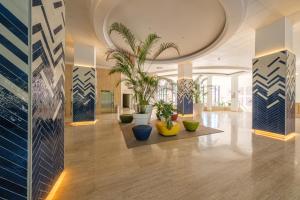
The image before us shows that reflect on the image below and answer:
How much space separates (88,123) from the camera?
6.33m

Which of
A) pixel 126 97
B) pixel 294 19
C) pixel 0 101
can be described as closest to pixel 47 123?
pixel 0 101

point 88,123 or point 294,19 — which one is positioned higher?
point 294,19

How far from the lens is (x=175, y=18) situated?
14.8ft

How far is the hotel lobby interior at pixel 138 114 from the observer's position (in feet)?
4.10

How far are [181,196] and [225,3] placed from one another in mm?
4087

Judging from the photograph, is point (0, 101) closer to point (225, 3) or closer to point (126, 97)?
point (225, 3)

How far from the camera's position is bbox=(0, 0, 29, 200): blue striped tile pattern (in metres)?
1.17

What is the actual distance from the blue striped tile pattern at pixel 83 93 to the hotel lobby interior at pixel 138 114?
0.13 feet

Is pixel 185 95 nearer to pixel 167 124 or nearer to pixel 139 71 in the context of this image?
pixel 139 71

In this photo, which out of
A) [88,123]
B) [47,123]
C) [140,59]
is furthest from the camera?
[88,123]

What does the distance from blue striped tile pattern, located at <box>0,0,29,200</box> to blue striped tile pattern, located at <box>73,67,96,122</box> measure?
17.1 feet

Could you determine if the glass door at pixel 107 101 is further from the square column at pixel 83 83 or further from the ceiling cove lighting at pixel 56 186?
the ceiling cove lighting at pixel 56 186

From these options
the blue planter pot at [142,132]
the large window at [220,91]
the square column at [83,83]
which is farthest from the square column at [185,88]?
the large window at [220,91]

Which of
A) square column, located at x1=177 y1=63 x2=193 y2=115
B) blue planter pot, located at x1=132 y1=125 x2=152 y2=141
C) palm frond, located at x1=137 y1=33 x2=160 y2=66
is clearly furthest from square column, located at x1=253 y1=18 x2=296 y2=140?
square column, located at x1=177 y1=63 x2=193 y2=115
